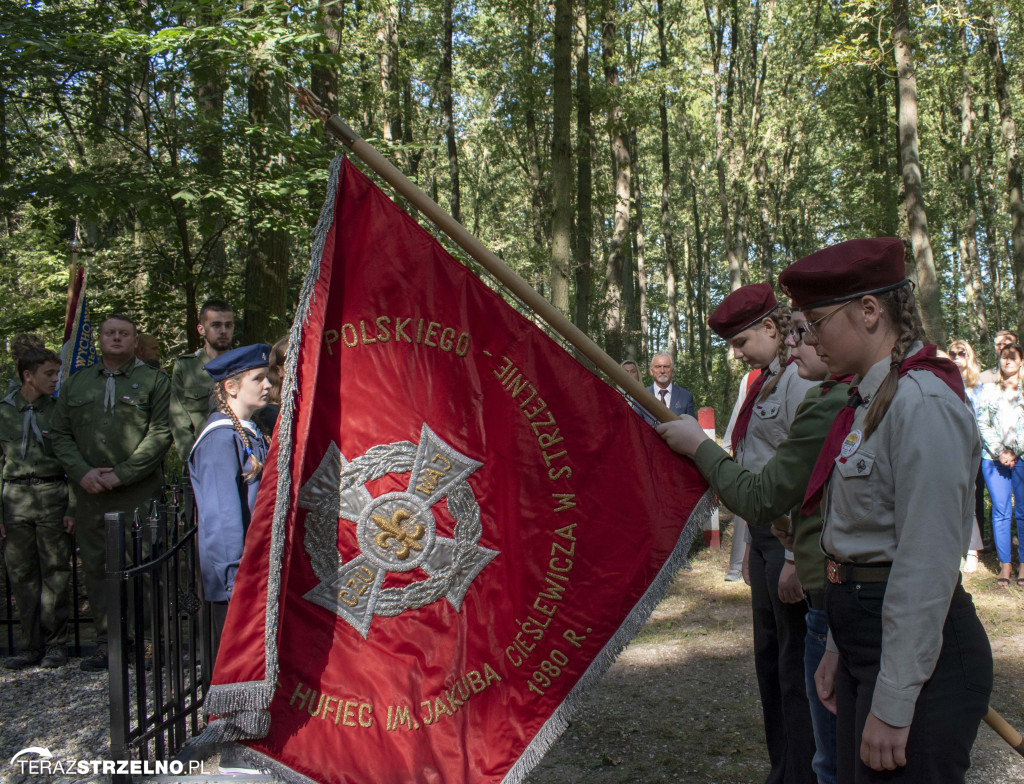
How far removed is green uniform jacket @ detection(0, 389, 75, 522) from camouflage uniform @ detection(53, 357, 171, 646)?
246mm

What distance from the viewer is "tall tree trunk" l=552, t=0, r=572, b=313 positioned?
1161 centimetres

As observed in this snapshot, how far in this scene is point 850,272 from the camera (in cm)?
220

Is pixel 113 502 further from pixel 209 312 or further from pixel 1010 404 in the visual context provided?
pixel 1010 404

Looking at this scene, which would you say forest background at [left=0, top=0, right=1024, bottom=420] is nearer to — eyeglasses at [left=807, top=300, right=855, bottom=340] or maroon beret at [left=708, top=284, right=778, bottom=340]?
maroon beret at [left=708, top=284, right=778, bottom=340]

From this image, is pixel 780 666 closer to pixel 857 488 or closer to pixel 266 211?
pixel 857 488

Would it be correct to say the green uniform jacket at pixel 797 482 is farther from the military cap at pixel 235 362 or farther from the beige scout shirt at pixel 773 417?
the military cap at pixel 235 362

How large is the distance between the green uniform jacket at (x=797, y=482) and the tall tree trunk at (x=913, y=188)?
1111 centimetres

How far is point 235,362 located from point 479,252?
1772mm

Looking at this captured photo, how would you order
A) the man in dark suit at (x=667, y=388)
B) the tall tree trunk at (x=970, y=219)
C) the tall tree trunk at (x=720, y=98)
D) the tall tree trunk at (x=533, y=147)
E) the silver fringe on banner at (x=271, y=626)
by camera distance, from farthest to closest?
the tall tree trunk at (x=720, y=98), the tall tree trunk at (x=970, y=219), the tall tree trunk at (x=533, y=147), the man in dark suit at (x=667, y=388), the silver fringe on banner at (x=271, y=626)

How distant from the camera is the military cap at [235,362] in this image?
13.4ft

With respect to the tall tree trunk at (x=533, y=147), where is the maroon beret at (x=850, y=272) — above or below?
below

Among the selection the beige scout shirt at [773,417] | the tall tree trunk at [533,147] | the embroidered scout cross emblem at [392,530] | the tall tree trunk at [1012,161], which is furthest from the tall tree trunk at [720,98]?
the embroidered scout cross emblem at [392,530]

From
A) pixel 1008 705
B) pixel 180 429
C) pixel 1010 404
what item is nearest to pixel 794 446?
pixel 1008 705

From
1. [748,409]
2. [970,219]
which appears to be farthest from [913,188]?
[970,219]
